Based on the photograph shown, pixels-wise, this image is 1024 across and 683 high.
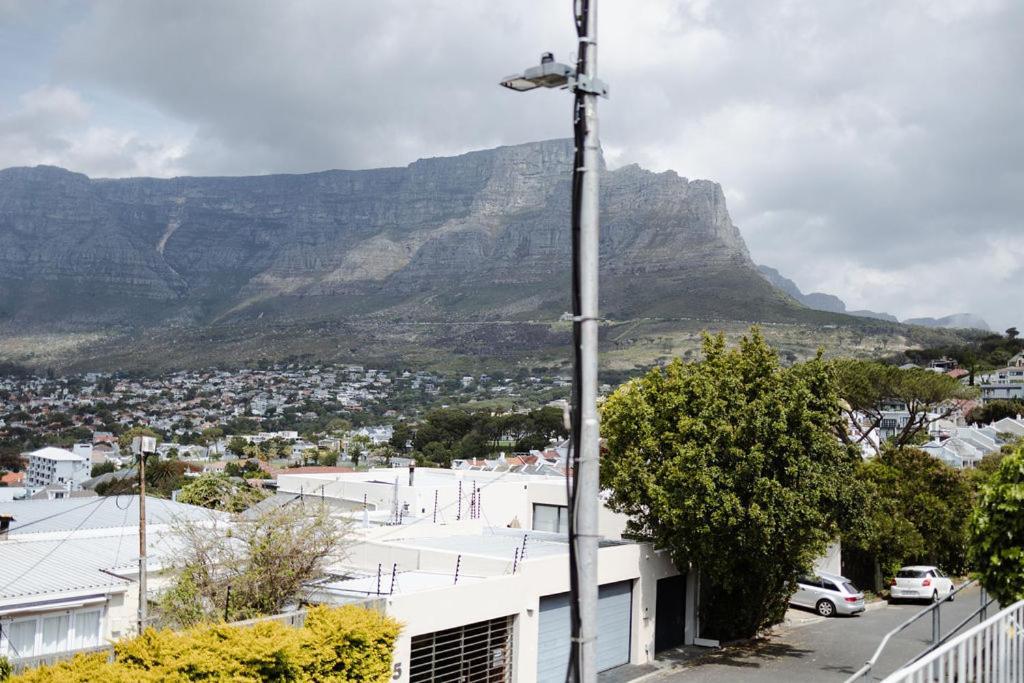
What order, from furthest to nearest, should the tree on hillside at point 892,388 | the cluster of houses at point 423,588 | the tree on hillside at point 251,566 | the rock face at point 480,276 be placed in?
1. the rock face at point 480,276
2. the tree on hillside at point 892,388
3. the cluster of houses at point 423,588
4. the tree on hillside at point 251,566

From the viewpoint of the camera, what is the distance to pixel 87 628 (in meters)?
18.6

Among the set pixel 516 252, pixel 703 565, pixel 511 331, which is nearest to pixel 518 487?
pixel 703 565

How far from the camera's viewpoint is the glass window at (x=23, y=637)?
56.7 ft

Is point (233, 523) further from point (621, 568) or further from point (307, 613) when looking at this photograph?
point (621, 568)

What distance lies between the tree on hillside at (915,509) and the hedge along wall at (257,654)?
22588 mm

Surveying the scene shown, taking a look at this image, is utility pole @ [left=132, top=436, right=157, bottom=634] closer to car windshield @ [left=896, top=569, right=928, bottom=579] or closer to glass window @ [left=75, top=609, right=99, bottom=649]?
glass window @ [left=75, top=609, right=99, bottom=649]

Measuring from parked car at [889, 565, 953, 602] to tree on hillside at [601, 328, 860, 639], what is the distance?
941 centimetres

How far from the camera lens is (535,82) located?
6.12 meters

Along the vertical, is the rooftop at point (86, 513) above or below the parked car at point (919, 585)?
above

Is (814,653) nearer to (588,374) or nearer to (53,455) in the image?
(588,374)

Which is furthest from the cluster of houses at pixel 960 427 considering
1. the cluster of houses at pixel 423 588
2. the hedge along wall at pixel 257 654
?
the hedge along wall at pixel 257 654

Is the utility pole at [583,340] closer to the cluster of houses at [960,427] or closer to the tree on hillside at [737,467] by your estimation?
the tree on hillside at [737,467]

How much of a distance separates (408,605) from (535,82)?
36.6 feet

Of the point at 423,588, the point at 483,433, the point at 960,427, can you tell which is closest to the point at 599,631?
the point at 423,588
